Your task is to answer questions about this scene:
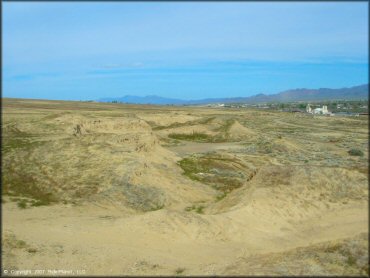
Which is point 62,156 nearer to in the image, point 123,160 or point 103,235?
point 123,160

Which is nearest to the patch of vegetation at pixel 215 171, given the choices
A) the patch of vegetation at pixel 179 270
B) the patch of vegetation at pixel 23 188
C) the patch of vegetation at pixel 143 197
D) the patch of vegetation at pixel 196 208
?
the patch of vegetation at pixel 196 208

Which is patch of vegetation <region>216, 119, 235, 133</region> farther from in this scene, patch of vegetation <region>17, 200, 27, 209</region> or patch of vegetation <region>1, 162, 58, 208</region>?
patch of vegetation <region>17, 200, 27, 209</region>

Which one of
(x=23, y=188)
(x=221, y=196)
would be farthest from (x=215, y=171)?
(x=23, y=188)

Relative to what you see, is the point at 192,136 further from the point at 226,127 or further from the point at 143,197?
the point at 143,197

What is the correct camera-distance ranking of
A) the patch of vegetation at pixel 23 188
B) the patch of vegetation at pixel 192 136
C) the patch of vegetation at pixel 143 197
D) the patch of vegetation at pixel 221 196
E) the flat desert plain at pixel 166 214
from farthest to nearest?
the patch of vegetation at pixel 192 136 < the patch of vegetation at pixel 221 196 < the patch of vegetation at pixel 143 197 < the patch of vegetation at pixel 23 188 < the flat desert plain at pixel 166 214

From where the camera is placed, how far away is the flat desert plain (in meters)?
14.4

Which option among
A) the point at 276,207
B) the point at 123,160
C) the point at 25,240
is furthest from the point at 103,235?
the point at 123,160

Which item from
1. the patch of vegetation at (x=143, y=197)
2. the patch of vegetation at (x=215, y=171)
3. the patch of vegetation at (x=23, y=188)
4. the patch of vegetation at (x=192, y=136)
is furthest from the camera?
the patch of vegetation at (x=192, y=136)

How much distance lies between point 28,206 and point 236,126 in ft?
137

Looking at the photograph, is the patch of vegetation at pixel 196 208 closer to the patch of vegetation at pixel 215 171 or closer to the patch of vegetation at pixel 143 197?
the patch of vegetation at pixel 143 197

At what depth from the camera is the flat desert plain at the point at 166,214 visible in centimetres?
1438

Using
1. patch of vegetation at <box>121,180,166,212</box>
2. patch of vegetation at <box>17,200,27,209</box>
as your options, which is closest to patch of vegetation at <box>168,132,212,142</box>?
patch of vegetation at <box>121,180,166,212</box>

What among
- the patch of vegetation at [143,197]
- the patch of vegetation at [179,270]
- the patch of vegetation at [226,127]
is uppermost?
the patch of vegetation at [226,127]

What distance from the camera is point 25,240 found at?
16.4 m
